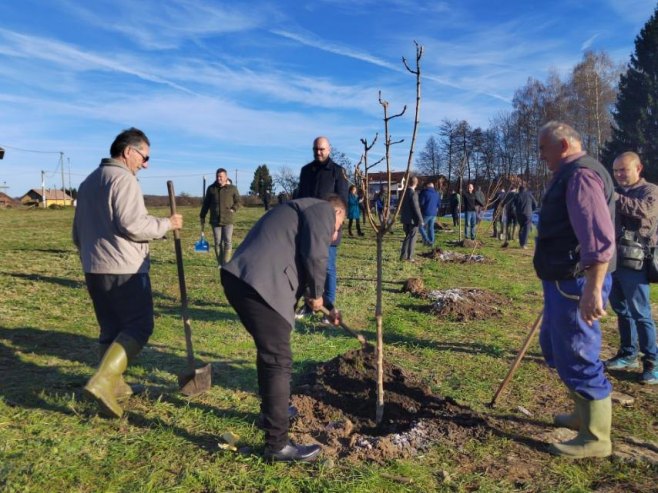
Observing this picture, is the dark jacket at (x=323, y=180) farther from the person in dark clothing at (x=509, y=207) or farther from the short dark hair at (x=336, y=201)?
the person in dark clothing at (x=509, y=207)

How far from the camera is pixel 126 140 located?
3559 mm

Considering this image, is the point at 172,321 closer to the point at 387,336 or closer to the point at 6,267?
the point at 387,336

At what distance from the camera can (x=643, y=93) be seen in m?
34.1

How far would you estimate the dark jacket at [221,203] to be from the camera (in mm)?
9086

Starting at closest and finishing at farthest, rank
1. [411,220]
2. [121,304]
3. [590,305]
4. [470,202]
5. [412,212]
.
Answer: [590,305], [121,304], [412,212], [411,220], [470,202]

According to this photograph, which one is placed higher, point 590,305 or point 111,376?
point 590,305

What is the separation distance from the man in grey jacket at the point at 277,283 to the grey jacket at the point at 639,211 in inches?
110

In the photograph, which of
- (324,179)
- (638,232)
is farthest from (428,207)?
(638,232)

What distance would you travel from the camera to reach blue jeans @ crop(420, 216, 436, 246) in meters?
14.5

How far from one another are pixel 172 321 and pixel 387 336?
2.56m

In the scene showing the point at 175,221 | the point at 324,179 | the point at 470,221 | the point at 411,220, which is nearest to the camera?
the point at 175,221

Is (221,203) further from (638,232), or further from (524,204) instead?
(524,204)

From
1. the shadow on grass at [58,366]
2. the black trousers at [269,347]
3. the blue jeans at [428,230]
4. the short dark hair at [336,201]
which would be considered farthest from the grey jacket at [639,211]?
the blue jeans at [428,230]

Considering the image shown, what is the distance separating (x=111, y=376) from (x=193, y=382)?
67 cm
